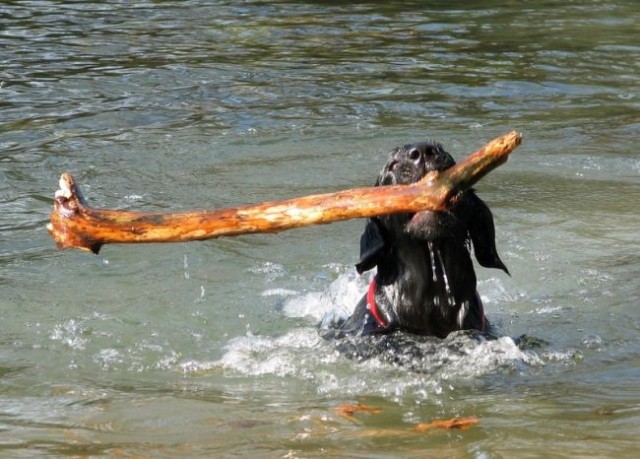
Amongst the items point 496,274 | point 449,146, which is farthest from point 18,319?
point 449,146

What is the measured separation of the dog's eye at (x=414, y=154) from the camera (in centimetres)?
554

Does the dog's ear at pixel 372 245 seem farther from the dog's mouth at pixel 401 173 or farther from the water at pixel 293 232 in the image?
the water at pixel 293 232

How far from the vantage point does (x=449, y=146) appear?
10297 mm

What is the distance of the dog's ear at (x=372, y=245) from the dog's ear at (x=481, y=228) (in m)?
0.42

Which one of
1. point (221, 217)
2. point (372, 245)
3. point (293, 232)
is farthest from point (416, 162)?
point (293, 232)

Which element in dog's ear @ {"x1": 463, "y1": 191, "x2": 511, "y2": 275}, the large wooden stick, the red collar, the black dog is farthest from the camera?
the red collar

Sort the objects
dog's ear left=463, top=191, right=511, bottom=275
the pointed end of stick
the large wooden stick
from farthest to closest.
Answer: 1. dog's ear left=463, top=191, right=511, bottom=275
2. the pointed end of stick
3. the large wooden stick

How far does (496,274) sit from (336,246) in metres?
1.09

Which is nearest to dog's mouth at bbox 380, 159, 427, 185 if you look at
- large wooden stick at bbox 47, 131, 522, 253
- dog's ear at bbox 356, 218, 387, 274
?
dog's ear at bbox 356, 218, 387, 274

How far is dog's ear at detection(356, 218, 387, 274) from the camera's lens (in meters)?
5.94

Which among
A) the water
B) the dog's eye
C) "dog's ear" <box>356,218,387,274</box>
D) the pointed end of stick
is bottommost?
the water

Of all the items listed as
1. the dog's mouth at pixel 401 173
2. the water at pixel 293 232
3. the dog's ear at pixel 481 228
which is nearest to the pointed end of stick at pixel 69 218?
the water at pixel 293 232

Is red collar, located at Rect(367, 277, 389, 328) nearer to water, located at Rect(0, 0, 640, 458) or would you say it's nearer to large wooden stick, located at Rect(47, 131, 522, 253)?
water, located at Rect(0, 0, 640, 458)

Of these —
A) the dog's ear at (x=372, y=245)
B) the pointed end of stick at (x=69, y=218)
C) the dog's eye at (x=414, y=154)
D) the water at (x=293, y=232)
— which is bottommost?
the water at (x=293, y=232)
